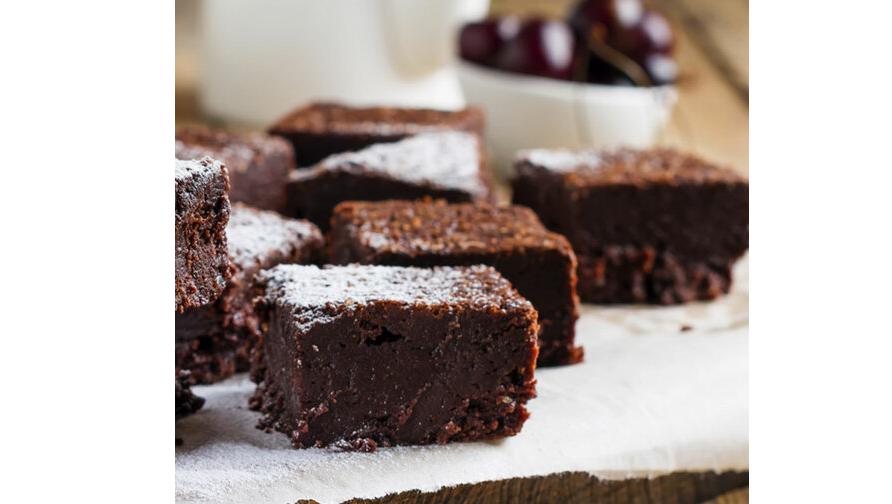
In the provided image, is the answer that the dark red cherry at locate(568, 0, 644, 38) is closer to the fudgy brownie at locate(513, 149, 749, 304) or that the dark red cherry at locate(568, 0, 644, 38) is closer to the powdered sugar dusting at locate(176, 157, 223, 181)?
the fudgy brownie at locate(513, 149, 749, 304)

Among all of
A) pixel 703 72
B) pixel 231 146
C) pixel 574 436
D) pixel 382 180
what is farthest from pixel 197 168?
→ pixel 703 72

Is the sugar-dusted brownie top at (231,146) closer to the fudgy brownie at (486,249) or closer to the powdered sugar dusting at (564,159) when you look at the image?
the fudgy brownie at (486,249)

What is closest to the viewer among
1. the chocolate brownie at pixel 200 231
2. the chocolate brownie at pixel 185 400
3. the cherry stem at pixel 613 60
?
the chocolate brownie at pixel 200 231

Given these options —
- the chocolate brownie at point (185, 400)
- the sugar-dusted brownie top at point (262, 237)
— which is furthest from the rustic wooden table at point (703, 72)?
the chocolate brownie at point (185, 400)

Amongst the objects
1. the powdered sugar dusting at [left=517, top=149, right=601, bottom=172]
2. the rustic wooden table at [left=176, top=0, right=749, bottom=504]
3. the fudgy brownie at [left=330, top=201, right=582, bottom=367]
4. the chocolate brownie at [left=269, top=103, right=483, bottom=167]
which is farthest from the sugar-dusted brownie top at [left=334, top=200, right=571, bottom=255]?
the rustic wooden table at [left=176, top=0, right=749, bottom=504]

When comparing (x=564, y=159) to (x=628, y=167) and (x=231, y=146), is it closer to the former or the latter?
(x=628, y=167)
